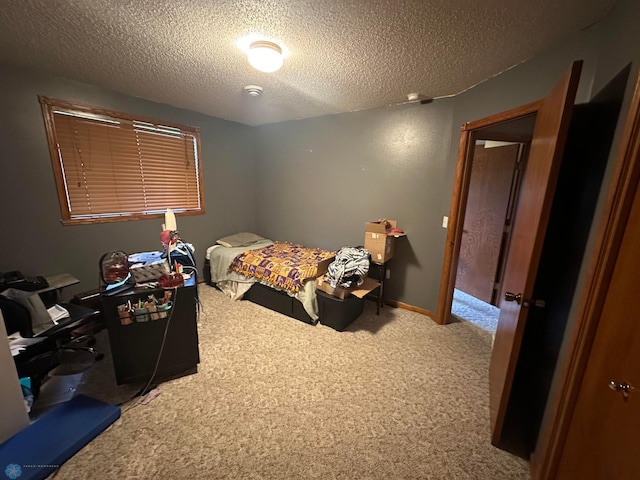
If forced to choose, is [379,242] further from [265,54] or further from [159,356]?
[159,356]

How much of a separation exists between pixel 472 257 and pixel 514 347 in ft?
8.20

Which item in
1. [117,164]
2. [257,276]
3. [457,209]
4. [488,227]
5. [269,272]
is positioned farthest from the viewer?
[488,227]

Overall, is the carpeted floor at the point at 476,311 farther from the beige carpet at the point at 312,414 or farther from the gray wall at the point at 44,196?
the gray wall at the point at 44,196

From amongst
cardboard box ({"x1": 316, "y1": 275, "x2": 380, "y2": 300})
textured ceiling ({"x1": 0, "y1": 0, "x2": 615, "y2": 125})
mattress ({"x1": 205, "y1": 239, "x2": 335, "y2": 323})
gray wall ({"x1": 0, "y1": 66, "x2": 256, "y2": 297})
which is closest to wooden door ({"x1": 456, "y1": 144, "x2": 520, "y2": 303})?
textured ceiling ({"x1": 0, "y1": 0, "x2": 615, "y2": 125})

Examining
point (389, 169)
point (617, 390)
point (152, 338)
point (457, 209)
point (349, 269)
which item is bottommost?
point (152, 338)

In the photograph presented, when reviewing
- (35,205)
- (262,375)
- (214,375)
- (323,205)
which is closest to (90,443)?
(214,375)

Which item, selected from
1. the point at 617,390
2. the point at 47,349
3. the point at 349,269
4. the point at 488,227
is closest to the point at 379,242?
the point at 349,269

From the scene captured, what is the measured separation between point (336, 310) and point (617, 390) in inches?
76.1

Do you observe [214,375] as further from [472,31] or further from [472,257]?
[472,257]

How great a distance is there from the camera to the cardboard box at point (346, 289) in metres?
2.56

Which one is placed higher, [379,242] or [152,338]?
[379,242]


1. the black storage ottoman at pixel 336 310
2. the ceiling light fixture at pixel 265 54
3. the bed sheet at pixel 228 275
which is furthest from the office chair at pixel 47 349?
the ceiling light fixture at pixel 265 54

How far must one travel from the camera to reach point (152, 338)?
178 centimetres

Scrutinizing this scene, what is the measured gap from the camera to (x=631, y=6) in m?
1.07
